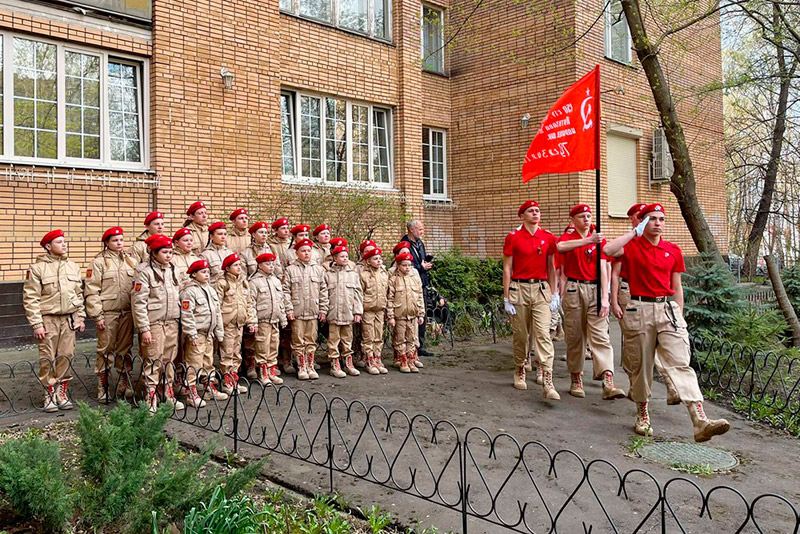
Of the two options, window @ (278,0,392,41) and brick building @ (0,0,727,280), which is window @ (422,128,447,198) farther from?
window @ (278,0,392,41)

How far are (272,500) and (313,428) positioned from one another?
1615mm

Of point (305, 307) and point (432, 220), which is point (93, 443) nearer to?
point (305, 307)

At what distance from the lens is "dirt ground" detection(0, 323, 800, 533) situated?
397 cm

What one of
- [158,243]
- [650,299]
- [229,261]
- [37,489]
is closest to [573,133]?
[650,299]

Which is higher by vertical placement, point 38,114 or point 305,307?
point 38,114

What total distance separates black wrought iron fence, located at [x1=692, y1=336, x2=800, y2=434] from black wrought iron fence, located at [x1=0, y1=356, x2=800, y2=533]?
2.59 metres

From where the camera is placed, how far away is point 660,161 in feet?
52.1

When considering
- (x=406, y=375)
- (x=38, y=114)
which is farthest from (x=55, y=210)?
(x=406, y=375)

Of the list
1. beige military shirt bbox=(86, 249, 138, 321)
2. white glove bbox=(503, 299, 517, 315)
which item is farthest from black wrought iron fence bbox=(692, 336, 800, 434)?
beige military shirt bbox=(86, 249, 138, 321)

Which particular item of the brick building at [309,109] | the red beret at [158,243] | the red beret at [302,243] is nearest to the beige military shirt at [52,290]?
the red beret at [158,243]

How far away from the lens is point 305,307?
25.5 feet

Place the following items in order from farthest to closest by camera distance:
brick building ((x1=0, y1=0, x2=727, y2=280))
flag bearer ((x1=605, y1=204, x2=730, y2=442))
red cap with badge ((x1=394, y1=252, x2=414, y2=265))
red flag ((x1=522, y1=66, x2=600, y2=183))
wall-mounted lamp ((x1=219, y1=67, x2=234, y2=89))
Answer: wall-mounted lamp ((x1=219, y1=67, x2=234, y2=89)) < brick building ((x1=0, y1=0, x2=727, y2=280)) < red cap with badge ((x1=394, y1=252, x2=414, y2=265)) < red flag ((x1=522, y1=66, x2=600, y2=183)) < flag bearer ((x1=605, y1=204, x2=730, y2=442))

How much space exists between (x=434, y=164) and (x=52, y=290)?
38.0ft

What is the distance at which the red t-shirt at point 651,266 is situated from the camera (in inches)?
227
